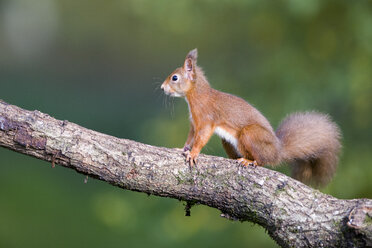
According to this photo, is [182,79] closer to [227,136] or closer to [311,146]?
[227,136]

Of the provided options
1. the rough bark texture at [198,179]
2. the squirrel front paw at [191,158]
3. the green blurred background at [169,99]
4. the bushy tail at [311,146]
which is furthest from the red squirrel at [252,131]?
the green blurred background at [169,99]

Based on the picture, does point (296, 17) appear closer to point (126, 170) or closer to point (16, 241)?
point (126, 170)

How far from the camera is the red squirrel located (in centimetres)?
305

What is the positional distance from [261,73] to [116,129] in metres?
4.63

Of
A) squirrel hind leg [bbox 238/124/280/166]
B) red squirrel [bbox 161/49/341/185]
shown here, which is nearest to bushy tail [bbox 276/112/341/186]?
red squirrel [bbox 161/49/341/185]

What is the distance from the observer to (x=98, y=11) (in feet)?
40.0

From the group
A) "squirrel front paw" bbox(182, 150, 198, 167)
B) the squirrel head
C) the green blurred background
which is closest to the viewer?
"squirrel front paw" bbox(182, 150, 198, 167)

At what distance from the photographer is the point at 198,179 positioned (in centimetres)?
257

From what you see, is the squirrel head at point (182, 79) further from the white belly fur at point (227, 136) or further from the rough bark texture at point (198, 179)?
the rough bark texture at point (198, 179)

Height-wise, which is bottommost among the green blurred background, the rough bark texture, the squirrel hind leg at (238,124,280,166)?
the rough bark texture

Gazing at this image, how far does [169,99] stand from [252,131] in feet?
9.28

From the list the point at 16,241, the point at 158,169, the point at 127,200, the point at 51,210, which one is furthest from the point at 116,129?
the point at 158,169

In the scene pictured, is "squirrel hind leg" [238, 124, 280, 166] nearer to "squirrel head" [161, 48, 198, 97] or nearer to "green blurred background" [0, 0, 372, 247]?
→ "squirrel head" [161, 48, 198, 97]

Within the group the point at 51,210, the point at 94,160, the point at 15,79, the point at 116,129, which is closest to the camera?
the point at 94,160
